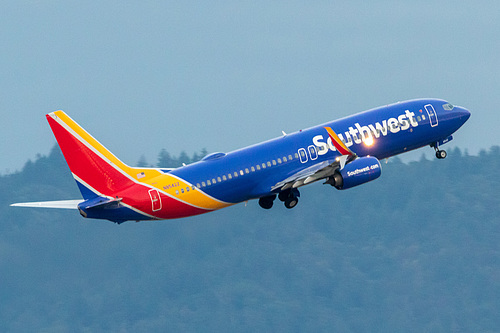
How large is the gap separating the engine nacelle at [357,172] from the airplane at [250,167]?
0.08m

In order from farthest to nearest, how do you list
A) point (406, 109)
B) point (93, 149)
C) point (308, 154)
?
point (406, 109) → point (308, 154) → point (93, 149)

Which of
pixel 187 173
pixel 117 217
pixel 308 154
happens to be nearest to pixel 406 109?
pixel 308 154

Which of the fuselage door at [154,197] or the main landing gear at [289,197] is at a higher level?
the fuselage door at [154,197]

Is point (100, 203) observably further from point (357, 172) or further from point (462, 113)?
point (462, 113)

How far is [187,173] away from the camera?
81250mm

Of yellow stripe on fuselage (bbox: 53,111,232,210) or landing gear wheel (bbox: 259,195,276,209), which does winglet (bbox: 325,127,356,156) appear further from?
yellow stripe on fuselage (bbox: 53,111,232,210)

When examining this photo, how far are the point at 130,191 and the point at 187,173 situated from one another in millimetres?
4680

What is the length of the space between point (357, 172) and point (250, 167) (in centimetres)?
856

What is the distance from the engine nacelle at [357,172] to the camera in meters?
83.9

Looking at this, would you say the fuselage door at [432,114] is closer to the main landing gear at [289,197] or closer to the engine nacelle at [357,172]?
→ the engine nacelle at [357,172]

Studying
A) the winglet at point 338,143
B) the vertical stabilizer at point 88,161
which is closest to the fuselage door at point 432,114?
the winglet at point 338,143

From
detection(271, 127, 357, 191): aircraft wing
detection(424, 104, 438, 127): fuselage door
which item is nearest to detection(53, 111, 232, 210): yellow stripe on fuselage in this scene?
detection(271, 127, 357, 191): aircraft wing

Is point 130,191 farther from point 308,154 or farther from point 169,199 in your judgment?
point 308,154

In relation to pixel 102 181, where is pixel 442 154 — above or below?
below
